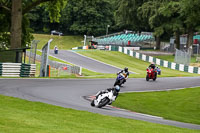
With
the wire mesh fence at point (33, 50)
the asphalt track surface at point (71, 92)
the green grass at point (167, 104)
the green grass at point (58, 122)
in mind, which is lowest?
the green grass at point (167, 104)

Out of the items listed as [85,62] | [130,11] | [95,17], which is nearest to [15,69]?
[85,62]

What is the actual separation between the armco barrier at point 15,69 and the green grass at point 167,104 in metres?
8.85

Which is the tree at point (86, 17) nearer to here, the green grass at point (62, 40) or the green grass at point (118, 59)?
the green grass at point (62, 40)

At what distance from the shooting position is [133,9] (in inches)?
2702

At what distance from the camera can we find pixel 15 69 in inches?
1043

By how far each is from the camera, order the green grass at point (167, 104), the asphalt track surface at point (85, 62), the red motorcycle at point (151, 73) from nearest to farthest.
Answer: the green grass at point (167, 104) < the red motorcycle at point (151, 73) < the asphalt track surface at point (85, 62)

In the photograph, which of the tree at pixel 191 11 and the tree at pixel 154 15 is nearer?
the tree at pixel 191 11

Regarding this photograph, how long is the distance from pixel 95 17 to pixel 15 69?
65276mm

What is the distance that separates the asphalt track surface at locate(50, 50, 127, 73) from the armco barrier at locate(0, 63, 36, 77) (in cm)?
1456

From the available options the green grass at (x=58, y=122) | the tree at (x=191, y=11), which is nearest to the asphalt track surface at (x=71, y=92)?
the green grass at (x=58, y=122)

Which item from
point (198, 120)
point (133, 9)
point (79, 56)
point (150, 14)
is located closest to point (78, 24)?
point (133, 9)

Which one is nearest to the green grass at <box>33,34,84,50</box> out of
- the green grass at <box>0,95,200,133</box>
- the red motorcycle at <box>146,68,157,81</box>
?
the red motorcycle at <box>146,68,157,81</box>

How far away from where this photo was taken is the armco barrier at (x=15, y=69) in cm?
2600

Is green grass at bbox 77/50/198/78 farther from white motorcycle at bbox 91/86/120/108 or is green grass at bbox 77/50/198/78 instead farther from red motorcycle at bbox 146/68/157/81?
white motorcycle at bbox 91/86/120/108
